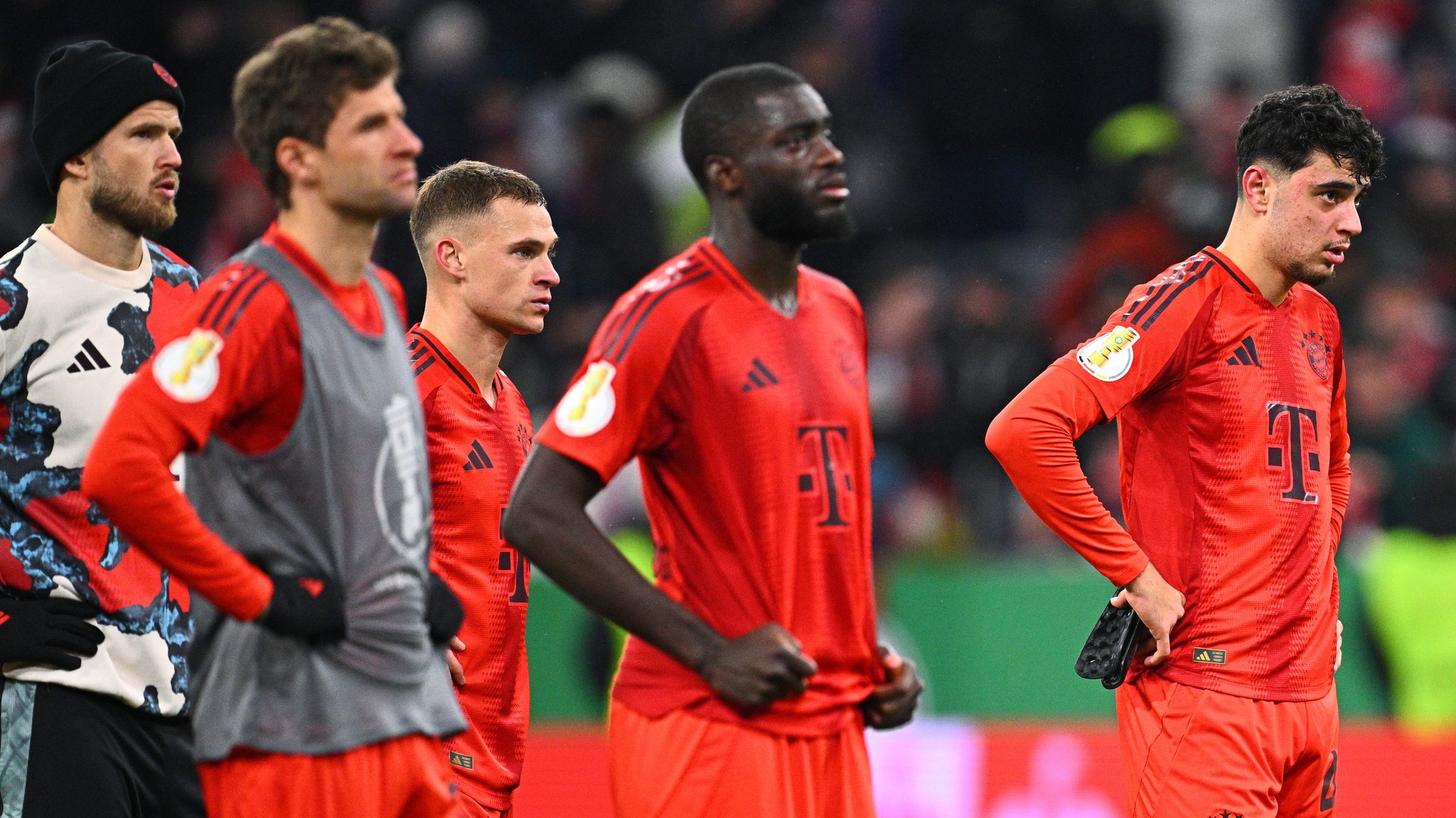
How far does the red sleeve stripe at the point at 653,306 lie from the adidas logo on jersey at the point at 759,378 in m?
0.26

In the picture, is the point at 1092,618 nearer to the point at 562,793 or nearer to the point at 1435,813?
the point at 1435,813

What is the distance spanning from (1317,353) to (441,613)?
3095mm

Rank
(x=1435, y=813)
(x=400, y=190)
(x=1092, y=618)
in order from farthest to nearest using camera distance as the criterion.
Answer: (x=1092, y=618) < (x=1435, y=813) < (x=400, y=190)

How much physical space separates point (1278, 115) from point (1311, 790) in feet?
7.04

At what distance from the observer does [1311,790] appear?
18.6 ft

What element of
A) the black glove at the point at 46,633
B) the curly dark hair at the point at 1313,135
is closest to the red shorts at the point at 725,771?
the black glove at the point at 46,633

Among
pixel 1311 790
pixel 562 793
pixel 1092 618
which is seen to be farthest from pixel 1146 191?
pixel 1311 790

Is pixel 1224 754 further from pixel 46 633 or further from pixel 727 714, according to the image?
pixel 46 633

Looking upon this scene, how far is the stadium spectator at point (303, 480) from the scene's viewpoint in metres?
3.97

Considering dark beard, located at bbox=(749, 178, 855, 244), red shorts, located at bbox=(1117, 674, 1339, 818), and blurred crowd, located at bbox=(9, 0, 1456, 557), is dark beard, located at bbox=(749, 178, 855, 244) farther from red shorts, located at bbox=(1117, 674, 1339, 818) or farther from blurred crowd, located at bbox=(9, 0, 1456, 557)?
blurred crowd, located at bbox=(9, 0, 1456, 557)

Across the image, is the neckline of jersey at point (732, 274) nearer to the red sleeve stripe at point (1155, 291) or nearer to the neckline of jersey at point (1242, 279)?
the red sleeve stripe at point (1155, 291)

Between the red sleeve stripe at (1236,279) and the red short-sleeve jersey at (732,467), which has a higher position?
the red sleeve stripe at (1236,279)

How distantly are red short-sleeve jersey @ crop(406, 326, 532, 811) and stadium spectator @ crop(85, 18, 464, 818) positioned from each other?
1.39 m

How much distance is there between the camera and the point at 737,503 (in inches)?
176
